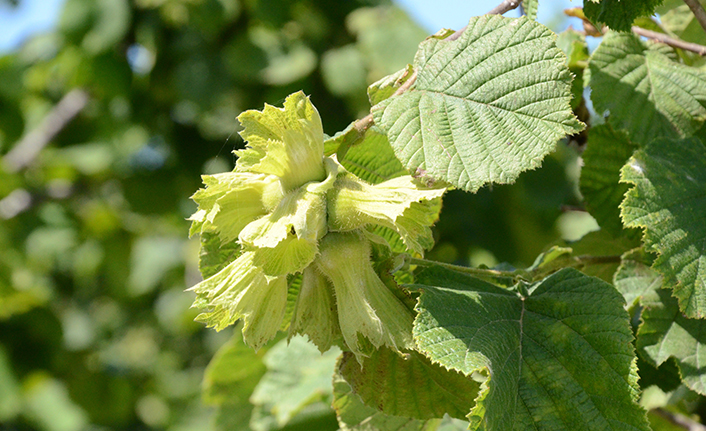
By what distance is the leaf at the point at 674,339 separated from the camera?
924 millimetres

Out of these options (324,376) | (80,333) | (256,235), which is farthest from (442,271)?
(80,333)

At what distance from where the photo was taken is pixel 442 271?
2.99 ft

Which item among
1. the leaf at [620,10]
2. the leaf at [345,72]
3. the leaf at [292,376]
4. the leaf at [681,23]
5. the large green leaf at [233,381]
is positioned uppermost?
the leaf at [620,10]

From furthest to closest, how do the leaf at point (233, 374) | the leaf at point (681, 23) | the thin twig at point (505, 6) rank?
1. the leaf at point (233, 374)
2. the leaf at point (681, 23)
3. the thin twig at point (505, 6)

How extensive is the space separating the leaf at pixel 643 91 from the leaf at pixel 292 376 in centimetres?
82

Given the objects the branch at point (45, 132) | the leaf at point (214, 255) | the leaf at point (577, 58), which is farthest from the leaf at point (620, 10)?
the branch at point (45, 132)

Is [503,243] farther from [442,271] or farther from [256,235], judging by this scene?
[256,235]

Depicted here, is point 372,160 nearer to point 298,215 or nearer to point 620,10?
point 298,215

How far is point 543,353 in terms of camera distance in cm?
82

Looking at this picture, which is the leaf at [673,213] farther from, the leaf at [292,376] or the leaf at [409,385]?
the leaf at [292,376]

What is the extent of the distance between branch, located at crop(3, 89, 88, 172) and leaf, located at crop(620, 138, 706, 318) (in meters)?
4.01

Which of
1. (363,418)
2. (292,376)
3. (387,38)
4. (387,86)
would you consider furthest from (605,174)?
(387,38)

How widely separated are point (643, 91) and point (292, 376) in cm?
103

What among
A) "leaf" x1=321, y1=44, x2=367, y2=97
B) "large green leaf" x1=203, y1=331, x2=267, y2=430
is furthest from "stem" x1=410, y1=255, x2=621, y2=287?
"leaf" x1=321, y1=44, x2=367, y2=97
